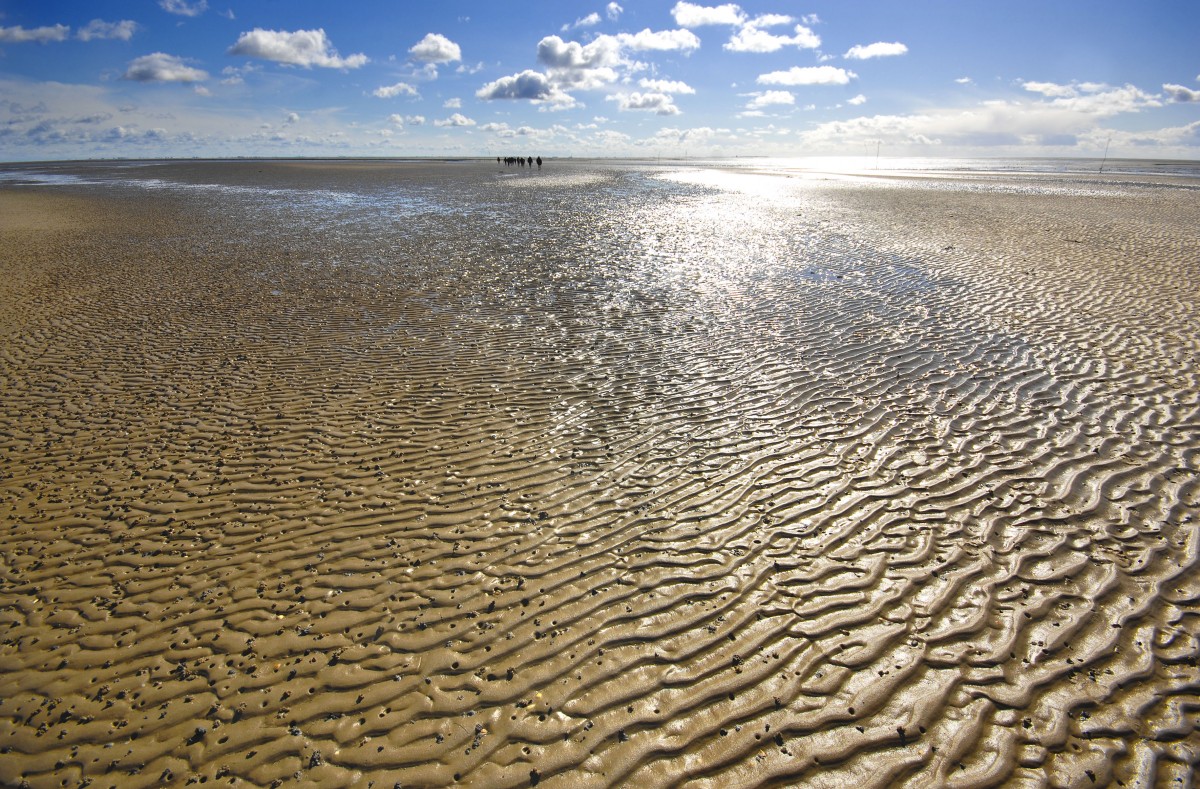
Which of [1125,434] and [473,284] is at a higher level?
[473,284]

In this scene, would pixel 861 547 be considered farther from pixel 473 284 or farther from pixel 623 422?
pixel 473 284

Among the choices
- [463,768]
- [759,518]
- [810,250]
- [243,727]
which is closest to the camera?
[463,768]

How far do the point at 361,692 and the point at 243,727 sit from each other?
3.02ft

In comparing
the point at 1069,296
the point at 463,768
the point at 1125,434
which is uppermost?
the point at 1069,296

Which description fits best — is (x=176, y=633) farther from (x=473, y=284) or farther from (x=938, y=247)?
(x=938, y=247)

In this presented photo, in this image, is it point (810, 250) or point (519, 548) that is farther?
point (810, 250)

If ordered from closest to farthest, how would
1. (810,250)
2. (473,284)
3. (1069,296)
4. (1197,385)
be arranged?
(1197,385) → (1069,296) → (473,284) → (810,250)

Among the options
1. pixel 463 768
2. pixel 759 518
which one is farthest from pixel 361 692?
pixel 759 518

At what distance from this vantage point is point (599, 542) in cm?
697

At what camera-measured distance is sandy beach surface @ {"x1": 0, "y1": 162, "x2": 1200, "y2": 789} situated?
468 cm

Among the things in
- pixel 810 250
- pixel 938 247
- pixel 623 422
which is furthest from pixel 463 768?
pixel 938 247

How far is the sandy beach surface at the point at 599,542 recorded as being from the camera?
15.4 feet

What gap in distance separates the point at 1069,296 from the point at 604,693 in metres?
19.1

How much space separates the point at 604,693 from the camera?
5074 millimetres
